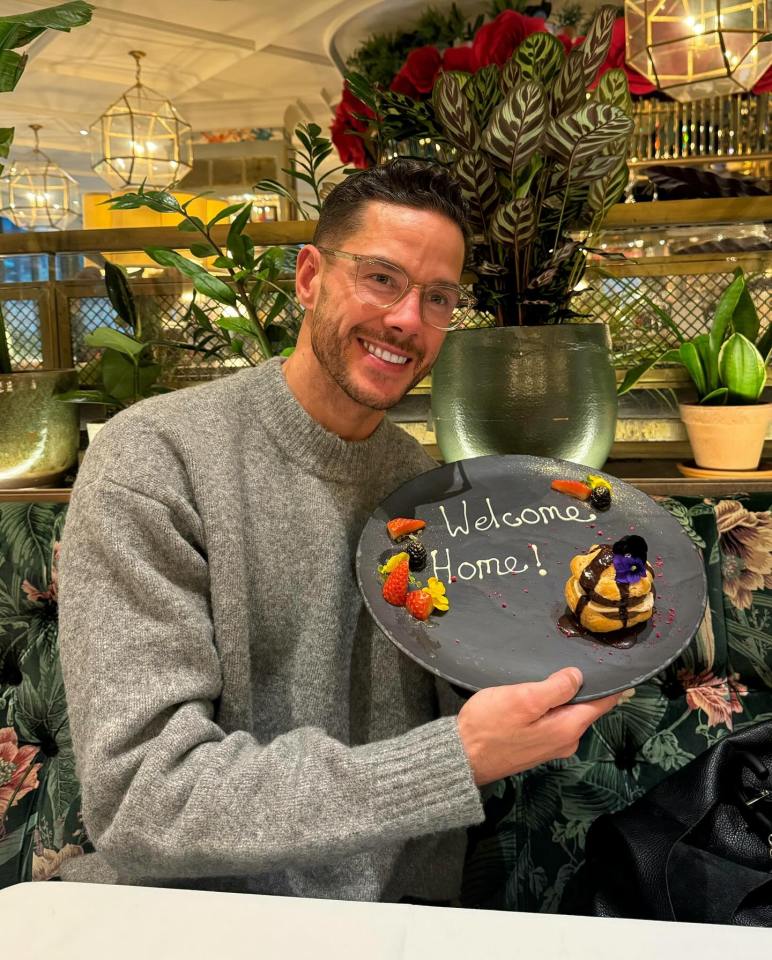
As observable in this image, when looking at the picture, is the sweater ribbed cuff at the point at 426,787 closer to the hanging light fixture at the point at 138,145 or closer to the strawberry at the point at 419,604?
the strawberry at the point at 419,604

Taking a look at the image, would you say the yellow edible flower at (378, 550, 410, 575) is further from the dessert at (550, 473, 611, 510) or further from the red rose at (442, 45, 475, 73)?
the red rose at (442, 45, 475, 73)

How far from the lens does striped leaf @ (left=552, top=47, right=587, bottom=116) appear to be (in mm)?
1200

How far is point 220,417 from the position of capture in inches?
42.6

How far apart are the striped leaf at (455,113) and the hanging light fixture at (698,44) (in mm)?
1199

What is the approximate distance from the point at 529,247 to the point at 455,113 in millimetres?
214

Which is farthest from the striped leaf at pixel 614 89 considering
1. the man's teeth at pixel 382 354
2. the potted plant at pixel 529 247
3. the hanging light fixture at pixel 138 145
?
the hanging light fixture at pixel 138 145

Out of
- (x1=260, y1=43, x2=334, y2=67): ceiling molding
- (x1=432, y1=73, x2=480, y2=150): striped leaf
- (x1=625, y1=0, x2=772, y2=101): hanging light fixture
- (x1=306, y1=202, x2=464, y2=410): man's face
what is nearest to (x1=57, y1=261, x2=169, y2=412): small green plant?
(x1=306, y1=202, x2=464, y2=410): man's face

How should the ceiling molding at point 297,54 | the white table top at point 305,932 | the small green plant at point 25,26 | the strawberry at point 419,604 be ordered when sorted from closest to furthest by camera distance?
the white table top at point 305,932 < the strawberry at point 419,604 < the small green plant at point 25,26 < the ceiling molding at point 297,54

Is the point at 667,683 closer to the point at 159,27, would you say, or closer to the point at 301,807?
the point at 301,807

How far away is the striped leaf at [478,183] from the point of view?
1202 millimetres

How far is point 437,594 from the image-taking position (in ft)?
3.24

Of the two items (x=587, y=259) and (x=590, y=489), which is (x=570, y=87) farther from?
(x=590, y=489)

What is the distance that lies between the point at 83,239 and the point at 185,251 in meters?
0.22

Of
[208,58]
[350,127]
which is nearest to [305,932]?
[350,127]
